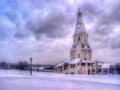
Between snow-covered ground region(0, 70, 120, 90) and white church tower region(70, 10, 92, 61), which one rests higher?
white church tower region(70, 10, 92, 61)

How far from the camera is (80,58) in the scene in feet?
37.6

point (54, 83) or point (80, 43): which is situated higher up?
point (80, 43)

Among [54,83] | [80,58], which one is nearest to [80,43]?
[80,58]

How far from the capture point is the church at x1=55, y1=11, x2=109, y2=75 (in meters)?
10.9

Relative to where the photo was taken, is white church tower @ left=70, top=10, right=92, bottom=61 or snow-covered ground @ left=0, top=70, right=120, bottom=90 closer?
snow-covered ground @ left=0, top=70, right=120, bottom=90

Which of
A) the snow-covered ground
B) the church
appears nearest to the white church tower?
the church

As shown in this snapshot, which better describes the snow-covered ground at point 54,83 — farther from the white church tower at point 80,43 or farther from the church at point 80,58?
the white church tower at point 80,43

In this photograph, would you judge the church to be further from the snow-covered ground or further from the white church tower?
the snow-covered ground

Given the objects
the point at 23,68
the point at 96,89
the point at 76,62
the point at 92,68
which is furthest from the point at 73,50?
the point at 96,89

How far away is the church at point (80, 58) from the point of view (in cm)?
1090

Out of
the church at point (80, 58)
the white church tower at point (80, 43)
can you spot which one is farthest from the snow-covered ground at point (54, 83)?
the white church tower at point (80, 43)

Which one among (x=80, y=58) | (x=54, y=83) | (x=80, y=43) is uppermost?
(x=80, y=43)

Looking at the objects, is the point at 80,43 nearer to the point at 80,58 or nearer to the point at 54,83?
the point at 80,58

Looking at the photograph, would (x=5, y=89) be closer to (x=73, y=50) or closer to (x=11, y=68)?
(x=11, y=68)
